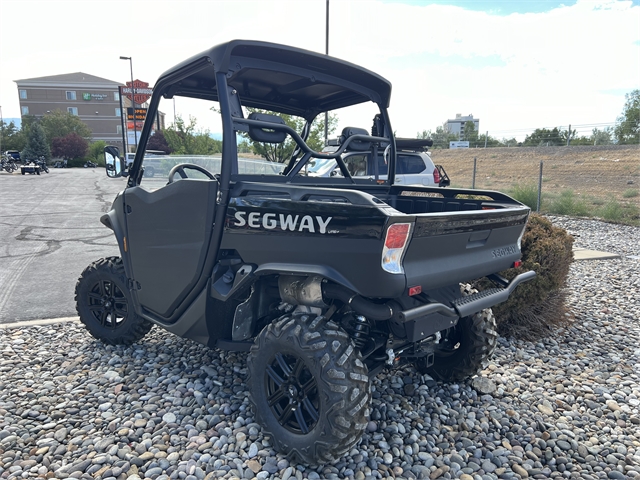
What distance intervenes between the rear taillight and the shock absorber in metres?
0.61

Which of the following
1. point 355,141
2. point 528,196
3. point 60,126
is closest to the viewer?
point 355,141

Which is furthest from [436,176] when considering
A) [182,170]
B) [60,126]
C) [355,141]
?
[60,126]

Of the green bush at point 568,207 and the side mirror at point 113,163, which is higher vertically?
the side mirror at point 113,163

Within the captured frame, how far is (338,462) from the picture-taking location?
2.73 m

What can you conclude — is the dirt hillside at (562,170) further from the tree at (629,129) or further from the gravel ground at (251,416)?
the gravel ground at (251,416)

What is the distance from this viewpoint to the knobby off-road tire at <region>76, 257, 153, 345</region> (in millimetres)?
4062

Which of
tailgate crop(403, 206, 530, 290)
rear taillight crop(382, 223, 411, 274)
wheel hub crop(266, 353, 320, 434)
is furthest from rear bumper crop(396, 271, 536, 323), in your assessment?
wheel hub crop(266, 353, 320, 434)

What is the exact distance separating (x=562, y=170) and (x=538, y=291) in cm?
2569

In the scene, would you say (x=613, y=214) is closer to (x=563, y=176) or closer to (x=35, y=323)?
(x=563, y=176)

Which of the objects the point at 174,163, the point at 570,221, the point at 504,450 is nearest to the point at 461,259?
the point at 504,450

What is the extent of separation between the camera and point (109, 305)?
4.20 meters

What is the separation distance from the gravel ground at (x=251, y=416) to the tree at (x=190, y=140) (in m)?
1.74

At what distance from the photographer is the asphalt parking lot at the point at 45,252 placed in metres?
5.55

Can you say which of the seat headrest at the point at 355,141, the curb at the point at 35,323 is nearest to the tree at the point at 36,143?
the curb at the point at 35,323
